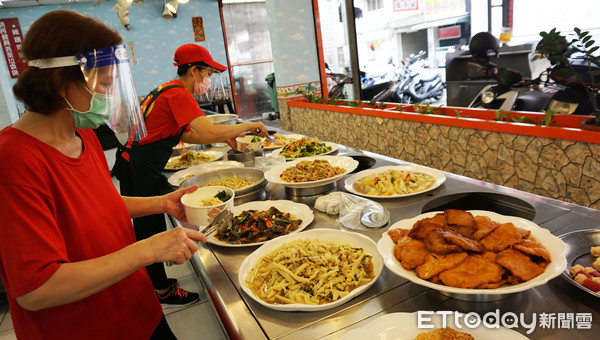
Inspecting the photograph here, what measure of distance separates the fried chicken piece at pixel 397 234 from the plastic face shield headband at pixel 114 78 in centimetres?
Result: 98

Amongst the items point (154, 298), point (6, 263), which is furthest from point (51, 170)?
point (154, 298)

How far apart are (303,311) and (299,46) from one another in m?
5.52

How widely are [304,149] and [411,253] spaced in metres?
1.71

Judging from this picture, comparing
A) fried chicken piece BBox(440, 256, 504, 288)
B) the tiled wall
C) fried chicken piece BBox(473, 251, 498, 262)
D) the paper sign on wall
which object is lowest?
the tiled wall

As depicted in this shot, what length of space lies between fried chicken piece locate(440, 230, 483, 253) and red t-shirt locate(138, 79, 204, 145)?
1.89 meters

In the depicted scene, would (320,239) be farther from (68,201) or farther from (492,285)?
(68,201)

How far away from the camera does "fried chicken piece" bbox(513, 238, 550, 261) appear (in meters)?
1.00

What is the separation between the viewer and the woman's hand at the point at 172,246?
1115mm

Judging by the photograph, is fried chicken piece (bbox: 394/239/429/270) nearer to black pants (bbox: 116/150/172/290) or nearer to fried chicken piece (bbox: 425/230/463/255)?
fried chicken piece (bbox: 425/230/463/255)

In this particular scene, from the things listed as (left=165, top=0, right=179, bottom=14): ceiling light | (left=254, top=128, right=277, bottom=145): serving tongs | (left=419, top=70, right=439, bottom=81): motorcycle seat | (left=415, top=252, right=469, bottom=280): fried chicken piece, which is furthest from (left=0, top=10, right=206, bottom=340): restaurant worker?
(left=419, top=70, right=439, bottom=81): motorcycle seat

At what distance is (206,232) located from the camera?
139cm

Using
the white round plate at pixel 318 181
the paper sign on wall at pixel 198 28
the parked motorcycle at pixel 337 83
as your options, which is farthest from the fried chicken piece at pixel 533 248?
the paper sign on wall at pixel 198 28

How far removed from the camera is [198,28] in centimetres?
968

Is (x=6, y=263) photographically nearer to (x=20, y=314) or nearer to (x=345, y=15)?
(x=20, y=314)
